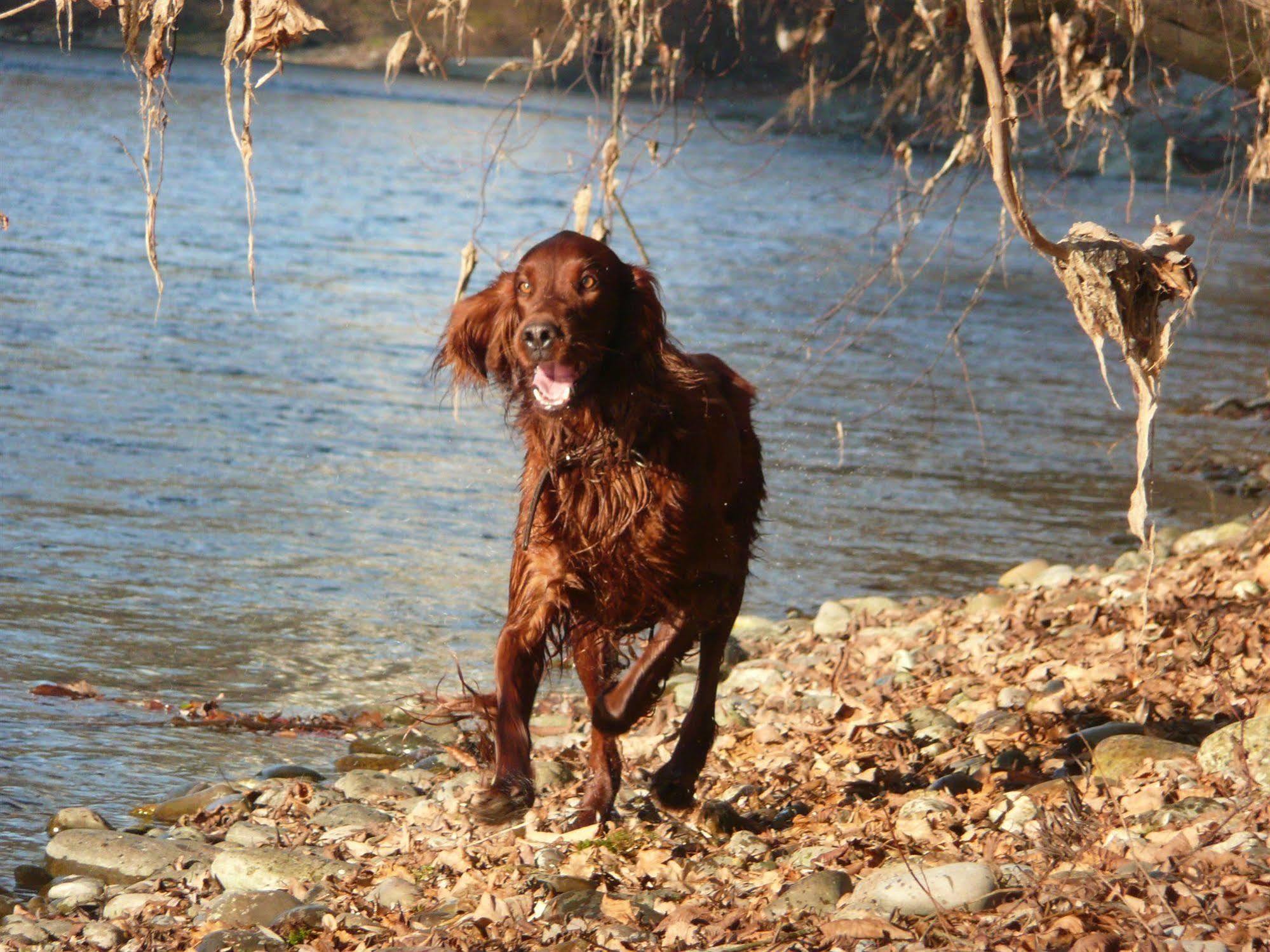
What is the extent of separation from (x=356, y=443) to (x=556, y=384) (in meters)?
6.64

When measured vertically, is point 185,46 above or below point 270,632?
above

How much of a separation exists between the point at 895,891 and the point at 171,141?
2824cm

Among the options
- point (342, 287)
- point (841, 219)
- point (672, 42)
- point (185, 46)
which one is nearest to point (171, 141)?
point (841, 219)

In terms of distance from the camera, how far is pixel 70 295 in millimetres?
14383

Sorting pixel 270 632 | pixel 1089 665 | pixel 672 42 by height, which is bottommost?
pixel 270 632

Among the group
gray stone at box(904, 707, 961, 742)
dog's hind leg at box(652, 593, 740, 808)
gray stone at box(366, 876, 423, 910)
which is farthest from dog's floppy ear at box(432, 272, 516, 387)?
gray stone at box(904, 707, 961, 742)

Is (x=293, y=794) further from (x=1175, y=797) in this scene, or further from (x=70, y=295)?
(x=70, y=295)

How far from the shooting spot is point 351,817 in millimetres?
4906

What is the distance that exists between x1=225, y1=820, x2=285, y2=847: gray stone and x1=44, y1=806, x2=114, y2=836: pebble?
0.40 metres

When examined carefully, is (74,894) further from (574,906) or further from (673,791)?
(673,791)

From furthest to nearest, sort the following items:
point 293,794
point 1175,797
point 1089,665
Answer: point 1089,665, point 293,794, point 1175,797

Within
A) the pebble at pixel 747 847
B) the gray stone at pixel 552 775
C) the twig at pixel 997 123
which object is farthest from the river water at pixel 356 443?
the pebble at pixel 747 847

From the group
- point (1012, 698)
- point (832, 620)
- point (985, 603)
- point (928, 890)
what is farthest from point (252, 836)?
point (985, 603)

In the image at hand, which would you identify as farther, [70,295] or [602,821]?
[70,295]
